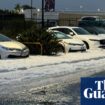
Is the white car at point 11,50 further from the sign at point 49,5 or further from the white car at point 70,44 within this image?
the sign at point 49,5

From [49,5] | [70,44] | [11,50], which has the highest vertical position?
[49,5]

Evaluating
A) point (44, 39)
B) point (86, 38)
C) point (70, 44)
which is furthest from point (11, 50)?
point (86, 38)

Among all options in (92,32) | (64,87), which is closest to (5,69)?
(64,87)

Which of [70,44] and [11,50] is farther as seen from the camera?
[70,44]

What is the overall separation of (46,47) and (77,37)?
19.2ft

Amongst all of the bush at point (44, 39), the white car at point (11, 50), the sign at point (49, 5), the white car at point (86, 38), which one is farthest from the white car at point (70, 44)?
the sign at point (49, 5)

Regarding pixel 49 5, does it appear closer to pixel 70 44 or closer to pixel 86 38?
pixel 86 38

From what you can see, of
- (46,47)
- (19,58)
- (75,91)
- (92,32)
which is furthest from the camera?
(92,32)

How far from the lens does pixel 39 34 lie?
24.1 metres

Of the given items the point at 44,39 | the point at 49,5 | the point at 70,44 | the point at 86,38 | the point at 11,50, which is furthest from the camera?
the point at 49,5

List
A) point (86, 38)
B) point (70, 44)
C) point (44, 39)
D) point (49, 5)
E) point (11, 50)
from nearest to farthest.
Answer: point (11, 50) < point (44, 39) < point (70, 44) < point (86, 38) < point (49, 5)

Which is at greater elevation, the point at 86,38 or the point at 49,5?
the point at 49,5

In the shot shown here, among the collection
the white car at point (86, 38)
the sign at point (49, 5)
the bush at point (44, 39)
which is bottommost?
the white car at point (86, 38)

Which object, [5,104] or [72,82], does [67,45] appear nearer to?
[72,82]
